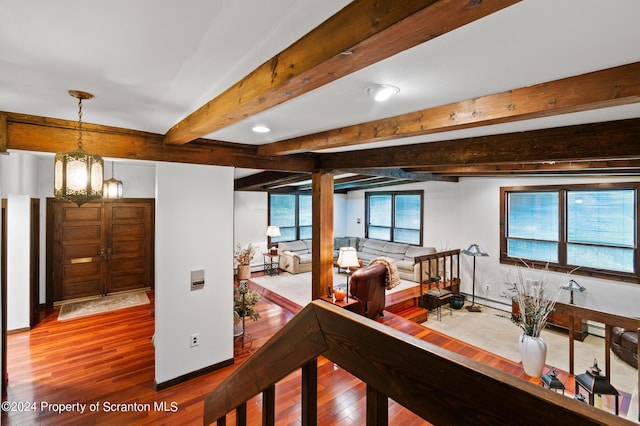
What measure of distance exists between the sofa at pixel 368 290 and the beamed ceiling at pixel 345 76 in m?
2.38

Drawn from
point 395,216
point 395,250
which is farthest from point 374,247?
point 395,216

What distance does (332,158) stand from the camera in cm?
421

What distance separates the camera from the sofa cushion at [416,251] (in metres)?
7.77

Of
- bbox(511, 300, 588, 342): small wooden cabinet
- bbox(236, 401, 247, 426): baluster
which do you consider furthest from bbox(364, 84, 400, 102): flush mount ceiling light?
bbox(511, 300, 588, 342): small wooden cabinet

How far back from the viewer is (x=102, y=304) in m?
5.50

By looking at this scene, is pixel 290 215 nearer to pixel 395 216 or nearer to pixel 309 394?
pixel 395 216

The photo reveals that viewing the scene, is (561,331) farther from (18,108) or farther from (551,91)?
(18,108)

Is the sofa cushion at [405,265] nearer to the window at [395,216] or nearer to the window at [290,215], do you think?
the window at [395,216]

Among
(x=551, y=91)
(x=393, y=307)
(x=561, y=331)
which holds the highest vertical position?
(x=551, y=91)

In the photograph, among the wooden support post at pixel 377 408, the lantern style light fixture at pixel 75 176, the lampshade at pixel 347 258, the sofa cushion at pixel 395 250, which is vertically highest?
the lantern style light fixture at pixel 75 176

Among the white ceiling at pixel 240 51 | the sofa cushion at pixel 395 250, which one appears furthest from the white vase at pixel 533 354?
the sofa cushion at pixel 395 250

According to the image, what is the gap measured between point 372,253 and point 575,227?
4824 mm

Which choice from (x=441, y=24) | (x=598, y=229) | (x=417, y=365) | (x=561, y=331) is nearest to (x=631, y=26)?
(x=441, y=24)

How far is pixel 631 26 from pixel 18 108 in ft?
11.6
